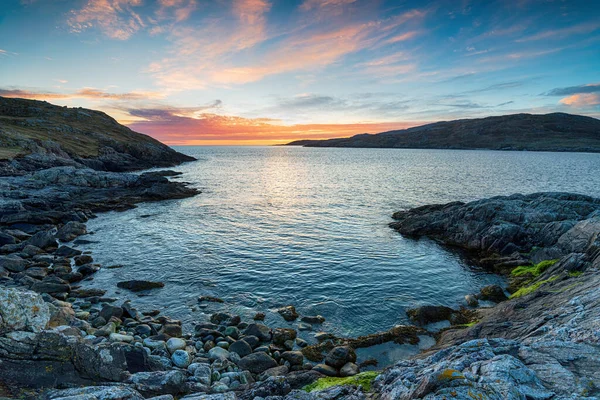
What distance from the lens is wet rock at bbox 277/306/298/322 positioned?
1962cm

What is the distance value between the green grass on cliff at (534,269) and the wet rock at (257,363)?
21.1 metres

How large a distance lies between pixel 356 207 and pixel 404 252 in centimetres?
2223

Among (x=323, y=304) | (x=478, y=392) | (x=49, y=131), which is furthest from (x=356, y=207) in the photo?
(x=49, y=131)

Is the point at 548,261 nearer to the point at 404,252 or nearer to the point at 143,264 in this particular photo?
the point at 404,252

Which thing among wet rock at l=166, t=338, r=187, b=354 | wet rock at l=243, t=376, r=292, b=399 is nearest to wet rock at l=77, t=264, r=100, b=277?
wet rock at l=166, t=338, r=187, b=354

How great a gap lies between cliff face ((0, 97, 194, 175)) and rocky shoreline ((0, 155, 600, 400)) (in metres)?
45.5

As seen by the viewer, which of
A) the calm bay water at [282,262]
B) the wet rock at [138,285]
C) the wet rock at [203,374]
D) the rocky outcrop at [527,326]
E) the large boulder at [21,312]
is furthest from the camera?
the wet rock at [138,285]

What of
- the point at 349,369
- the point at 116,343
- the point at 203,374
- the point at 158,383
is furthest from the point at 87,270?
the point at 349,369

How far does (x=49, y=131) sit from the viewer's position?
108312 millimetres

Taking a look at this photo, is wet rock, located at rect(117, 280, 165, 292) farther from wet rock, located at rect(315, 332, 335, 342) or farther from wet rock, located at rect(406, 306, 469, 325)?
wet rock, located at rect(406, 306, 469, 325)

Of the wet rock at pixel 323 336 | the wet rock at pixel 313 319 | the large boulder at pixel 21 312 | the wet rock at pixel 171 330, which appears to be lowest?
the wet rock at pixel 323 336

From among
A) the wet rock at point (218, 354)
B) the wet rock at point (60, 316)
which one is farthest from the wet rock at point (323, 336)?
the wet rock at point (60, 316)

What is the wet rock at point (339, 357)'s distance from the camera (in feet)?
48.8

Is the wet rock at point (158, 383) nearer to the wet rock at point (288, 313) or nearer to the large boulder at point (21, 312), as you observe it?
the large boulder at point (21, 312)
